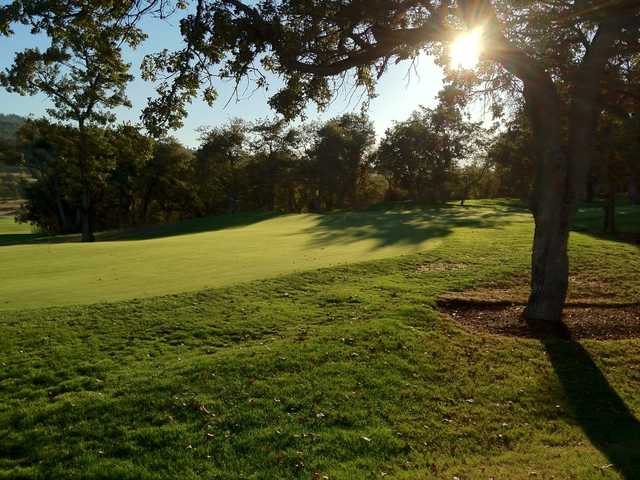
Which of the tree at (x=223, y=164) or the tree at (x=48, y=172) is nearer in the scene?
the tree at (x=48, y=172)

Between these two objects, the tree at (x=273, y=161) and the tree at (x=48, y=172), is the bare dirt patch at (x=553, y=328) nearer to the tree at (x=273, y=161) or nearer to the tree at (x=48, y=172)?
the tree at (x=48, y=172)

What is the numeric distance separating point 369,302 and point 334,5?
660cm

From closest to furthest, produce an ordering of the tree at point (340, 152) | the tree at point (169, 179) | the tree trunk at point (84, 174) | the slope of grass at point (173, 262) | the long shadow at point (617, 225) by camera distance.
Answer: the slope of grass at point (173, 262)
the long shadow at point (617, 225)
the tree trunk at point (84, 174)
the tree at point (169, 179)
the tree at point (340, 152)

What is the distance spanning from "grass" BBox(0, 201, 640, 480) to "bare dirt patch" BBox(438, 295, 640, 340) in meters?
0.64

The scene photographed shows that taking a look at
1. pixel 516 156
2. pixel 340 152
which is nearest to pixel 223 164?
pixel 340 152

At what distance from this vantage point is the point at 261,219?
4434 centimetres

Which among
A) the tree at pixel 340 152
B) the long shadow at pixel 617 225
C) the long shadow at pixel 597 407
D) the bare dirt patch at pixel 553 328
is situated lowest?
the long shadow at pixel 597 407

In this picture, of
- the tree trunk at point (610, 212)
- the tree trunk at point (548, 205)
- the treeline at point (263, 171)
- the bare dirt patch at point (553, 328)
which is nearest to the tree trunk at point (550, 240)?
the tree trunk at point (548, 205)

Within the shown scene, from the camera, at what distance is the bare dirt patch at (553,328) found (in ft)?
36.6

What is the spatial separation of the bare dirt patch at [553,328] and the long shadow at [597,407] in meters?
0.76

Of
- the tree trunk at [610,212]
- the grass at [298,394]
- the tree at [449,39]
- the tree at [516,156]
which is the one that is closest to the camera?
the grass at [298,394]

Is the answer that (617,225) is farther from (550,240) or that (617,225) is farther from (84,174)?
(84,174)

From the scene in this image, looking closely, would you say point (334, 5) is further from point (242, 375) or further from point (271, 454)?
point (271, 454)

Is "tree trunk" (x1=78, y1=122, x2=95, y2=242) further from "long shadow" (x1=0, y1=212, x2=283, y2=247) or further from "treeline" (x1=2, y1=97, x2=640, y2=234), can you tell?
"treeline" (x1=2, y1=97, x2=640, y2=234)
